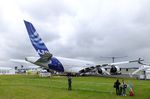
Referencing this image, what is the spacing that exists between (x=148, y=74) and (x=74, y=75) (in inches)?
759

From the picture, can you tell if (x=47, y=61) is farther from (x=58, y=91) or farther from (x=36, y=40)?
(x=58, y=91)

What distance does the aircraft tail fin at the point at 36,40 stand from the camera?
193ft

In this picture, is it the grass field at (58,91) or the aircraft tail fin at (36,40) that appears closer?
the grass field at (58,91)

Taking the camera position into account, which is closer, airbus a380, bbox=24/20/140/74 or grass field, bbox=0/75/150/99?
grass field, bbox=0/75/150/99

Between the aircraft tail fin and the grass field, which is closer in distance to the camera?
the grass field

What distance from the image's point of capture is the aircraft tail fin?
5875 centimetres

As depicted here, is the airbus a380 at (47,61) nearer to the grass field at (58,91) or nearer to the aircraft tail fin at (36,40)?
the aircraft tail fin at (36,40)

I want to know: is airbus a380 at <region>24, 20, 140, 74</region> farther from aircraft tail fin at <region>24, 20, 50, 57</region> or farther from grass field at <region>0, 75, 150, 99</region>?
grass field at <region>0, 75, 150, 99</region>

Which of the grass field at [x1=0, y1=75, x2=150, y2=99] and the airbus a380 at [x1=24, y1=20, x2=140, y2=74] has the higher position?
the airbus a380 at [x1=24, y1=20, x2=140, y2=74]

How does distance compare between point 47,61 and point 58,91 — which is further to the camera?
point 47,61

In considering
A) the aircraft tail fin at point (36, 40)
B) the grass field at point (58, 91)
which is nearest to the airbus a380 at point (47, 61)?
the aircraft tail fin at point (36, 40)

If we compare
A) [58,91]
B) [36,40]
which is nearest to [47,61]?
[36,40]

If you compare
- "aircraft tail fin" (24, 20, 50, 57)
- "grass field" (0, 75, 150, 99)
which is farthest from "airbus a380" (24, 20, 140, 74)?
"grass field" (0, 75, 150, 99)

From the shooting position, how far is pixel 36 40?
2399 inches
